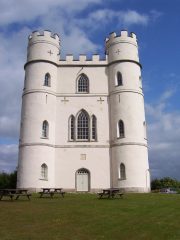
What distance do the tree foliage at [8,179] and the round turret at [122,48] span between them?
27.0 m

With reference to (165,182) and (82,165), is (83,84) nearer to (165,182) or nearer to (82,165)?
(82,165)

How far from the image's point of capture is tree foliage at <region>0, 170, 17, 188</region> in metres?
54.6

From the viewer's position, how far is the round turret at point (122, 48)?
38.4 meters

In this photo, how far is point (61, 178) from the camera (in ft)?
116

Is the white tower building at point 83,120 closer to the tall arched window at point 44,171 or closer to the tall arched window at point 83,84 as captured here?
the tall arched window at point 44,171

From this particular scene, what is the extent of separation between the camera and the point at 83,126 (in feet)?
122

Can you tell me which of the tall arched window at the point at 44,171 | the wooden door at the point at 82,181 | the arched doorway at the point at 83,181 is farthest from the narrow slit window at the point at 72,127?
the tall arched window at the point at 44,171

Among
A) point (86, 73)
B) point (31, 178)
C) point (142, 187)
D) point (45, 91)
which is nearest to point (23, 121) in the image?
point (45, 91)

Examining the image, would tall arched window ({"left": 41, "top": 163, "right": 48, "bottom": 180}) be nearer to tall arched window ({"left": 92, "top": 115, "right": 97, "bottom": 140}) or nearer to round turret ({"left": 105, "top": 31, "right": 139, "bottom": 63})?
tall arched window ({"left": 92, "top": 115, "right": 97, "bottom": 140})

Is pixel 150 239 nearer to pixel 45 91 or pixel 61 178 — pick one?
pixel 61 178

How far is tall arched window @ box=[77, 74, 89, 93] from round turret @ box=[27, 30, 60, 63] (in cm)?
350

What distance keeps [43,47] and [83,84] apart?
6043 millimetres

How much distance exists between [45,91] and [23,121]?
396 centimetres

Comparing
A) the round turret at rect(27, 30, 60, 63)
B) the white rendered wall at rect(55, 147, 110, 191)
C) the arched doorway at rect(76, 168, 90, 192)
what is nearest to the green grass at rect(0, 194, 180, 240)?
the white rendered wall at rect(55, 147, 110, 191)
